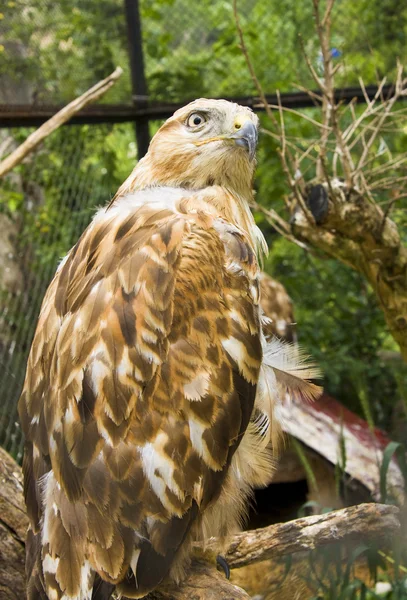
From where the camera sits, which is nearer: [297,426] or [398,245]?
[398,245]

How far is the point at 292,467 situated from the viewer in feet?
16.4

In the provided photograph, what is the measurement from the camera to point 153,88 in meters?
5.15

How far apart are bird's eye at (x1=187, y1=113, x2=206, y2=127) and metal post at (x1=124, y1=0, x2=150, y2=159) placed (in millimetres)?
2204

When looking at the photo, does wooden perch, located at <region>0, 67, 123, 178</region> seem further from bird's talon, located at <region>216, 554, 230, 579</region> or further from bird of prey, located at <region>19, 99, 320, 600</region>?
bird's talon, located at <region>216, 554, 230, 579</region>

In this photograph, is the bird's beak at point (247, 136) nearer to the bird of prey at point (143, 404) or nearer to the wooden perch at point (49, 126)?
the bird of prey at point (143, 404)

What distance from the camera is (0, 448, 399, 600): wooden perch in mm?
2221

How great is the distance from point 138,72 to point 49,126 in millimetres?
1555

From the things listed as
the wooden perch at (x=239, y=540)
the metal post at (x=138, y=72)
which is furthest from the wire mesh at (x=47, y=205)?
the wooden perch at (x=239, y=540)

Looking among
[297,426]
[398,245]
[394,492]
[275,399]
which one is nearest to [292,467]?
[297,426]

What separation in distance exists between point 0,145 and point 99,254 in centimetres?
287

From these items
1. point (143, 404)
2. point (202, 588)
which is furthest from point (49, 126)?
point (202, 588)

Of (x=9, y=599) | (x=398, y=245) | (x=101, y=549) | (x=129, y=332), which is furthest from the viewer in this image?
(x=398, y=245)

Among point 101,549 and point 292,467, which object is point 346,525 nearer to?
point 101,549

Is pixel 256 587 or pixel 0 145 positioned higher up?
pixel 0 145
